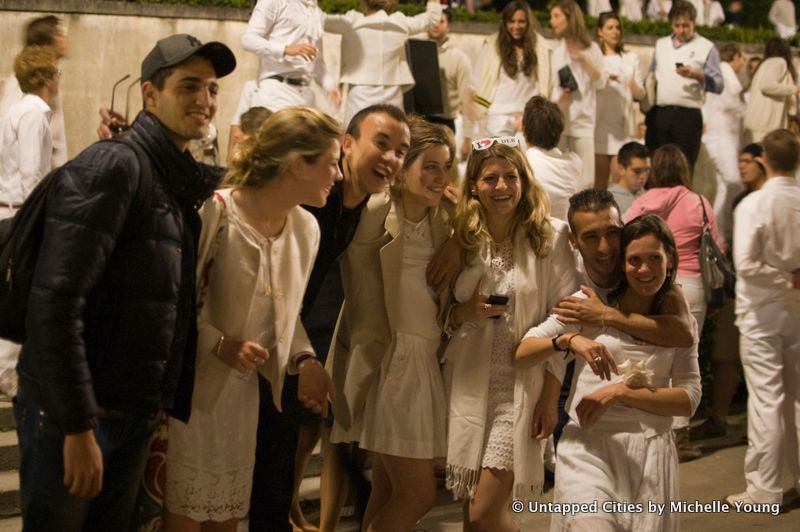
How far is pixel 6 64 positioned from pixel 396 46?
3.69 metres

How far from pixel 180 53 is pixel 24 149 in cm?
347

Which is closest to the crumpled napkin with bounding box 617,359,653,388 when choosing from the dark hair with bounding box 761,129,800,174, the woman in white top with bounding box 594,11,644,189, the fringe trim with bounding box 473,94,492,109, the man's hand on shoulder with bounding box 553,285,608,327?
the man's hand on shoulder with bounding box 553,285,608,327

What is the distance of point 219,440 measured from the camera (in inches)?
134

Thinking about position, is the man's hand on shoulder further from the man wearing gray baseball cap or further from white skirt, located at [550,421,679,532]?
the man wearing gray baseball cap

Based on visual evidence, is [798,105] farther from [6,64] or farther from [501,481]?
[501,481]

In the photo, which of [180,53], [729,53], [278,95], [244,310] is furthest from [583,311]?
[729,53]

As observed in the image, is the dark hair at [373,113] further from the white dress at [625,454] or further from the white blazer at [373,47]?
the white blazer at [373,47]

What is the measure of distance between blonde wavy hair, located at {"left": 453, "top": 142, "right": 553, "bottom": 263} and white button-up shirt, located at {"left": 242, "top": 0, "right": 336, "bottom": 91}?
12.6 feet

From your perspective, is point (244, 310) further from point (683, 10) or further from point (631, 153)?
point (683, 10)

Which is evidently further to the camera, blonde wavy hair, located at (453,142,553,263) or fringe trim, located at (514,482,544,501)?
blonde wavy hair, located at (453,142,553,263)

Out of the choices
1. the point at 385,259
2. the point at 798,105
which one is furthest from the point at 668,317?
the point at 798,105

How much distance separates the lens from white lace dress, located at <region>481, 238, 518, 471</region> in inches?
163

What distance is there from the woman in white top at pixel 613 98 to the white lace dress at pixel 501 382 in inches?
231

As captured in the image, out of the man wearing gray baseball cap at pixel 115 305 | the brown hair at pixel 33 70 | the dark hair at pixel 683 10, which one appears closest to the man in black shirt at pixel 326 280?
the man wearing gray baseball cap at pixel 115 305
